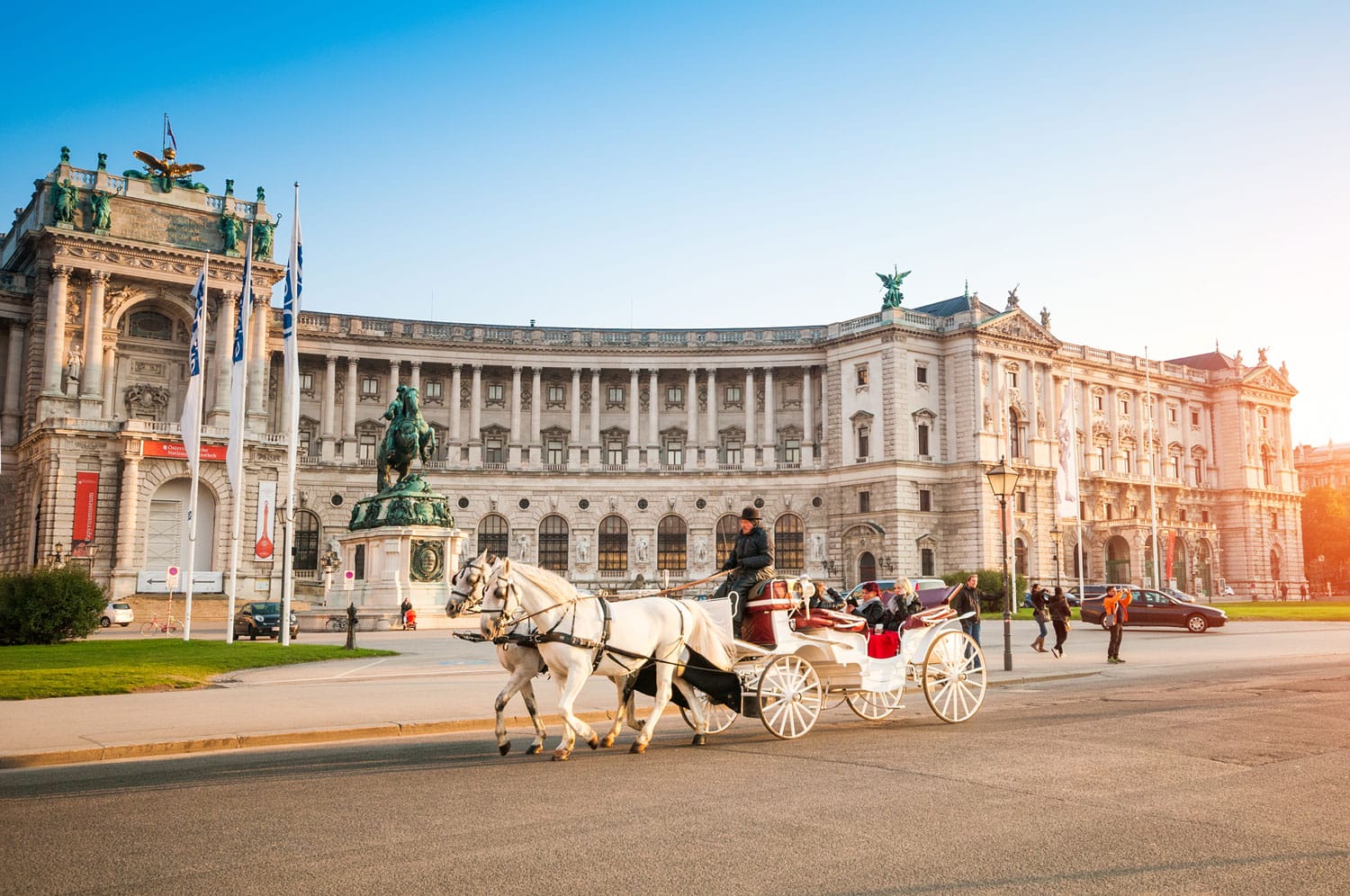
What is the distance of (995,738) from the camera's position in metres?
13.8

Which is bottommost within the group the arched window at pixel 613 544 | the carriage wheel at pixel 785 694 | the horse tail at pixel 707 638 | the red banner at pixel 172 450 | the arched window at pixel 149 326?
the carriage wheel at pixel 785 694

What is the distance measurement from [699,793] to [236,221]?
69.2 meters

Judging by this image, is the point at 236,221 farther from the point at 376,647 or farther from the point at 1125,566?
the point at 1125,566

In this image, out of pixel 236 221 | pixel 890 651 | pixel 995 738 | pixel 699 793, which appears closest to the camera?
pixel 699 793

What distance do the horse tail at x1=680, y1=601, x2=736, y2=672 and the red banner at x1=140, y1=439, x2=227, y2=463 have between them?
5903cm

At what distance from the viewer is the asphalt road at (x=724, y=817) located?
7.38 meters

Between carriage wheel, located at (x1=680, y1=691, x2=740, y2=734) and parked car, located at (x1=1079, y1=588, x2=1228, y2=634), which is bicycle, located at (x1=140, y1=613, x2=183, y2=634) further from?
parked car, located at (x1=1079, y1=588, x2=1228, y2=634)

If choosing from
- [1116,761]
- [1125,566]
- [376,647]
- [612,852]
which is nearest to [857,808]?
[612,852]

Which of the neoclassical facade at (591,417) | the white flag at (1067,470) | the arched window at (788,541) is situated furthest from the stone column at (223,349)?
the white flag at (1067,470)

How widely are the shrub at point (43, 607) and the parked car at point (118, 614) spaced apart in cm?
2272

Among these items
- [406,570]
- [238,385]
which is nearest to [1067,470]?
[406,570]

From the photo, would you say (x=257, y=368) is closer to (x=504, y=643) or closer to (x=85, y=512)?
(x=85, y=512)

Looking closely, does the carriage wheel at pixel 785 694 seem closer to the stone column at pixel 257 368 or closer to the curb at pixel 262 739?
the curb at pixel 262 739

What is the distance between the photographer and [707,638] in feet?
44.6
